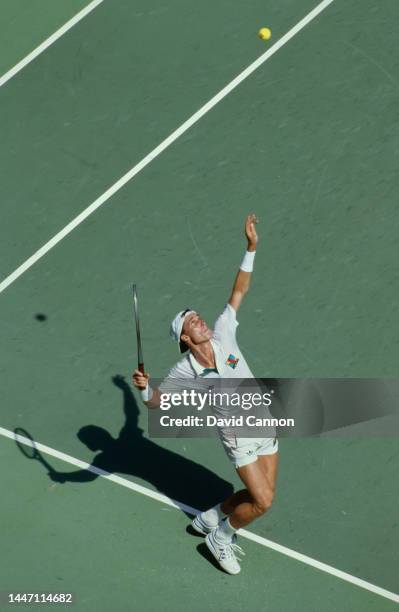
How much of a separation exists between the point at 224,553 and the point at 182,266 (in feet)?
12.4

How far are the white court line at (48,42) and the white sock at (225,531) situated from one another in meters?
7.29

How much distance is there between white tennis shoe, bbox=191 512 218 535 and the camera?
12.5 m

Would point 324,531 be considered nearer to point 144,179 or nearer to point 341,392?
point 341,392

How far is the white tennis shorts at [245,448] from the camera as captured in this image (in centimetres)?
1173

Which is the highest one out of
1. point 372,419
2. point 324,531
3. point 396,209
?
point 396,209

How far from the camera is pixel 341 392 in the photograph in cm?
1348

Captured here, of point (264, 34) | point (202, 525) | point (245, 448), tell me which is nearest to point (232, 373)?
point (245, 448)

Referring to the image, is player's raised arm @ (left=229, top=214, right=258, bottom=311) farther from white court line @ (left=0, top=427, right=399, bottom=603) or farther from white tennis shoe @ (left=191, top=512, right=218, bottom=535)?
white court line @ (left=0, top=427, right=399, bottom=603)

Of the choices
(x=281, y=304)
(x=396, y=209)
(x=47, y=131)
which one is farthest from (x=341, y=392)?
(x=47, y=131)

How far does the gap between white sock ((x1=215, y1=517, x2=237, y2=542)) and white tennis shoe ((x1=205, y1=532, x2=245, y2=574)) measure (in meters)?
0.06

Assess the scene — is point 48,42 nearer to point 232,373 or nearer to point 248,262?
point 248,262

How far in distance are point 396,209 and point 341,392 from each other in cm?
261

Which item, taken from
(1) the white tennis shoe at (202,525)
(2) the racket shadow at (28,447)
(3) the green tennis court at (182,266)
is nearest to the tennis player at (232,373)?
(1) the white tennis shoe at (202,525)

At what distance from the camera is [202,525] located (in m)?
12.6
